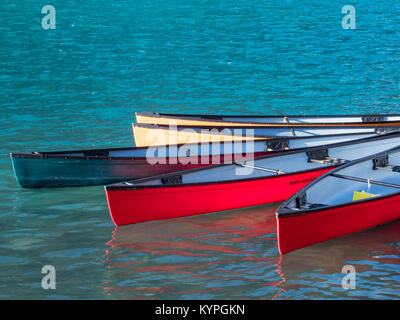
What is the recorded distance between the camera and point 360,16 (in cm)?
5562

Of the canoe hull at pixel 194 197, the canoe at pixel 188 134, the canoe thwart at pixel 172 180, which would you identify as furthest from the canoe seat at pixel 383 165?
the canoe thwart at pixel 172 180

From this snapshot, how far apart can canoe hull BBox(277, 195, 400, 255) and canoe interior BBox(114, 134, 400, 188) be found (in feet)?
7.10

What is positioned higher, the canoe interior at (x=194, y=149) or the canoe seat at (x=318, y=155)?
the canoe interior at (x=194, y=149)

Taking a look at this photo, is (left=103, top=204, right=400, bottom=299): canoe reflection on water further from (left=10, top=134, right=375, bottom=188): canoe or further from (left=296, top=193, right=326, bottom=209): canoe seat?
(left=10, top=134, right=375, bottom=188): canoe

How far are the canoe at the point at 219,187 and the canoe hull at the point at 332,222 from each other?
6.89ft

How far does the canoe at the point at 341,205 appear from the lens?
32.9 ft

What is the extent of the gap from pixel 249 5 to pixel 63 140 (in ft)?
151

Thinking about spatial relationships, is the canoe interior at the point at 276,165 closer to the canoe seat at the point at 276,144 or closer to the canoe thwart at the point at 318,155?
the canoe thwart at the point at 318,155

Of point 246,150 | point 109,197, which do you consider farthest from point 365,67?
point 109,197

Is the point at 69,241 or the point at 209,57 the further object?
the point at 209,57

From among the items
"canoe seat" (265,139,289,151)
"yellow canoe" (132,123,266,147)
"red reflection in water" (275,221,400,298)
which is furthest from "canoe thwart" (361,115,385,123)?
"red reflection in water" (275,221,400,298)

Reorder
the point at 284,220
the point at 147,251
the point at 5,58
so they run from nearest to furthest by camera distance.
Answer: the point at 284,220 → the point at 147,251 → the point at 5,58

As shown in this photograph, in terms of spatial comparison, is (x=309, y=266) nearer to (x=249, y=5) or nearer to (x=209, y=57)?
(x=209, y=57)

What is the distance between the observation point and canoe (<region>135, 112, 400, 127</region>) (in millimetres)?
17062
